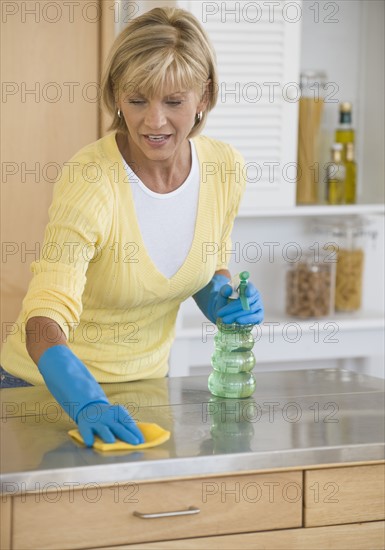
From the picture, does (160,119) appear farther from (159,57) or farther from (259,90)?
(259,90)

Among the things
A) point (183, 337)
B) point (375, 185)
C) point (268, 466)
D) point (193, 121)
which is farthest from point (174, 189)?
point (375, 185)

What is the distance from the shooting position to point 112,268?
1819 mm

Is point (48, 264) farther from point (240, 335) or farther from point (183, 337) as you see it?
point (183, 337)

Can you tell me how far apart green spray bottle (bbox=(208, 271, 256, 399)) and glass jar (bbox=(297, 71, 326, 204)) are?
1196mm

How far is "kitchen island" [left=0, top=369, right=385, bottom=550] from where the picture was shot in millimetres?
1470

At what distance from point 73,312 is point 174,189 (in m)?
0.35

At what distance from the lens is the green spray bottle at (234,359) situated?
187 cm

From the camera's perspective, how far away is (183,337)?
283 centimetres

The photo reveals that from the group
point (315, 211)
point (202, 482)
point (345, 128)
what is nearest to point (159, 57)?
point (202, 482)

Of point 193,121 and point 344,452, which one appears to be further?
point 193,121

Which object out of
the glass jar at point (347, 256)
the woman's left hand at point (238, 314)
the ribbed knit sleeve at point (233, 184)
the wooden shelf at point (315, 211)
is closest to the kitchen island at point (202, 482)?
the woman's left hand at point (238, 314)

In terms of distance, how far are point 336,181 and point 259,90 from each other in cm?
39

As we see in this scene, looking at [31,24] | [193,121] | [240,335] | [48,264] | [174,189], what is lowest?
[240,335]

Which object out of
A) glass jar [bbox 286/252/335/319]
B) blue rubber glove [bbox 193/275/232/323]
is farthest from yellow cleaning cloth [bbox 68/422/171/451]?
glass jar [bbox 286/252/335/319]
